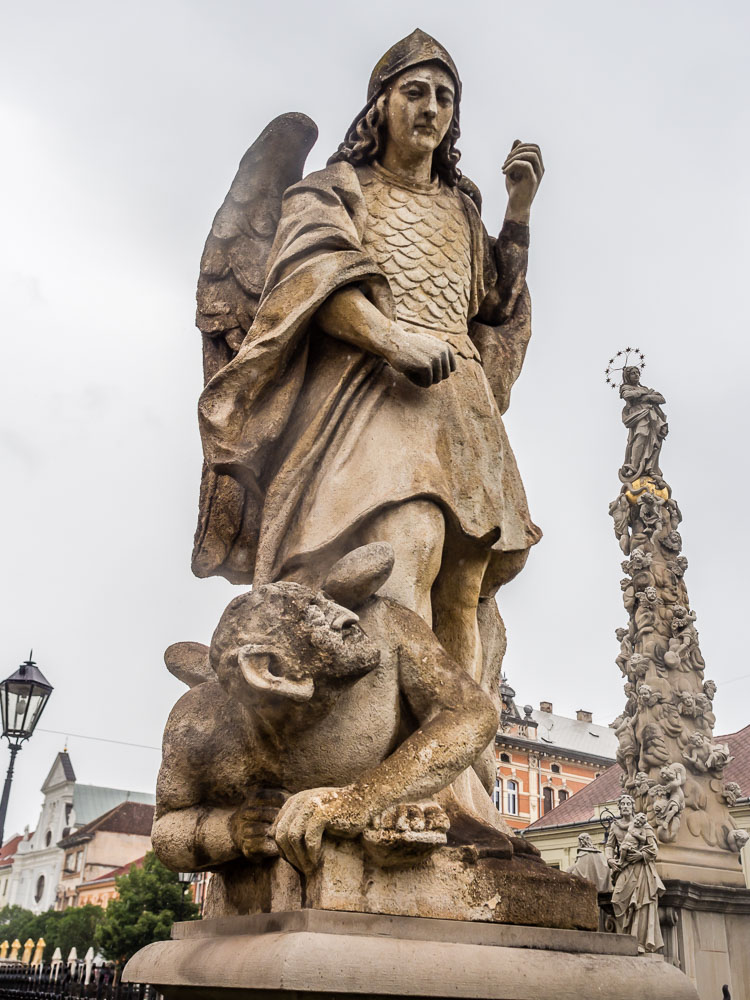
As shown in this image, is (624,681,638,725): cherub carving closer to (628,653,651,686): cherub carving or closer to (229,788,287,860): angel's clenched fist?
(628,653,651,686): cherub carving

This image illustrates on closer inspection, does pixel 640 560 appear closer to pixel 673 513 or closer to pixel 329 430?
pixel 673 513

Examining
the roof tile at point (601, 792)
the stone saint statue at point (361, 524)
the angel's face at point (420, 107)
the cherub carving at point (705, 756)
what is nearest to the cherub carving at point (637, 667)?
the cherub carving at point (705, 756)

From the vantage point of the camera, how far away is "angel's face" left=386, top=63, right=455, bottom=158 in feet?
13.9

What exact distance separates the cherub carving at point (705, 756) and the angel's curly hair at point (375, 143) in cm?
985

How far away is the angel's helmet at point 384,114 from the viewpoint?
4.27 m

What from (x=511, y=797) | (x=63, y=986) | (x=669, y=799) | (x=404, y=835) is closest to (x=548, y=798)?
(x=511, y=797)

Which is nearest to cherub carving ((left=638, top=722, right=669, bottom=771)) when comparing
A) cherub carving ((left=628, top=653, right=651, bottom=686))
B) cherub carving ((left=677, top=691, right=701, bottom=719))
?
cherub carving ((left=677, top=691, right=701, bottom=719))

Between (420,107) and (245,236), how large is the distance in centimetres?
94

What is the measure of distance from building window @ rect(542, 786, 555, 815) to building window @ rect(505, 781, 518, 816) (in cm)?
217

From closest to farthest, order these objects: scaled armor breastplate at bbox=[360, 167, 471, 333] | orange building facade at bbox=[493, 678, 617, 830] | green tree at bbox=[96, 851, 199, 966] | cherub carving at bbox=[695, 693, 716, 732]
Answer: scaled armor breastplate at bbox=[360, 167, 471, 333] → cherub carving at bbox=[695, 693, 716, 732] → green tree at bbox=[96, 851, 199, 966] → orange building facade at bbox=[493, 678, 617, 830]

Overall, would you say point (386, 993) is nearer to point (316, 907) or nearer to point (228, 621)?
point (316, 907)

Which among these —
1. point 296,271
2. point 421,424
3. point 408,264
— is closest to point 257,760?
point 421,424

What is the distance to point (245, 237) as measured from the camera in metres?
4.39

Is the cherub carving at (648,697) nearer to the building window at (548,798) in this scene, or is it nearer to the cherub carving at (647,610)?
the cherub carving at (647,610)
